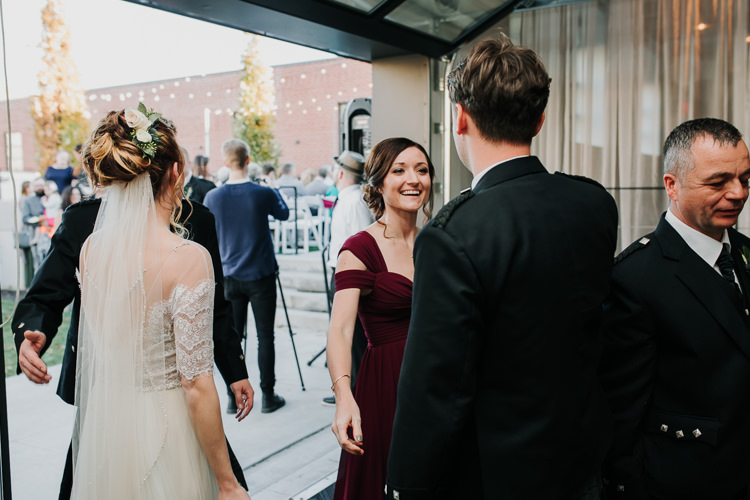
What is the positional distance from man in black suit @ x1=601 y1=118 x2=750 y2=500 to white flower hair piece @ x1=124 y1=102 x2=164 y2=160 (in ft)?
4.72

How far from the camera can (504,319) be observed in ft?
4.09

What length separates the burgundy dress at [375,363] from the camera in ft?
7.29

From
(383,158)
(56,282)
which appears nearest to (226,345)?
(56,282)

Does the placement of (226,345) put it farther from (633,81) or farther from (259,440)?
(633,81)

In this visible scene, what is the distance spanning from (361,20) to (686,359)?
2.88 m

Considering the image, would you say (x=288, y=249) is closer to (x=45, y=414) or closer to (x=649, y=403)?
(x=45, y=414)

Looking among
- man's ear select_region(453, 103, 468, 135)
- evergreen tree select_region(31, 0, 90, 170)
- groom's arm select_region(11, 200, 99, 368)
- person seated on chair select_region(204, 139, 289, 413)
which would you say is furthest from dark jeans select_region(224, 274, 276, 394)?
evergreen tree select_region(31, 0, 90, 170)

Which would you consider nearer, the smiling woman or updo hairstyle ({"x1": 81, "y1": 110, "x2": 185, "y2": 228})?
updo hairstyle ({"x1": 81, "y1": 110, "x2": 185, "y2": 228})

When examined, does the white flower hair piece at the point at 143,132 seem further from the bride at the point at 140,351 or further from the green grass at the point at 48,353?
the green grass at the point at 48,353

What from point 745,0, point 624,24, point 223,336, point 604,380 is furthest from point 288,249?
point 604,380

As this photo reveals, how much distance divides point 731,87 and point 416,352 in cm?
471

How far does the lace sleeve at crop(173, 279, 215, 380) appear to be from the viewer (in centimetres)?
177

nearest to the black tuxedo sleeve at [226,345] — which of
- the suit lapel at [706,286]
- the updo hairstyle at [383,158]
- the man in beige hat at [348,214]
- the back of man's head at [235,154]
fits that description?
the updo hairstyle at [383,158]

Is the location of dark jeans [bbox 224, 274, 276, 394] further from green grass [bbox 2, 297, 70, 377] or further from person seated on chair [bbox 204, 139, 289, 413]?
green grass [bbox 2, 297, 70, 377]
